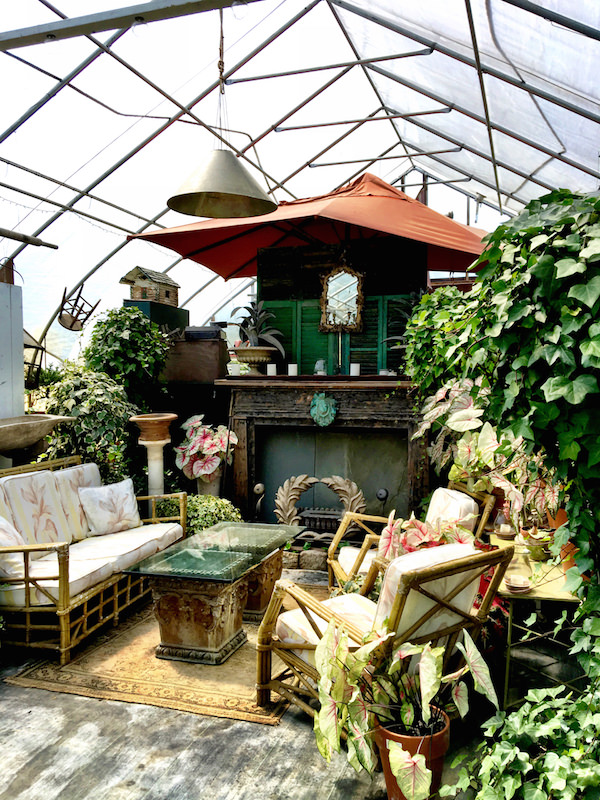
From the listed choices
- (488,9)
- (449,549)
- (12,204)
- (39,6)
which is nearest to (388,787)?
(449,549)

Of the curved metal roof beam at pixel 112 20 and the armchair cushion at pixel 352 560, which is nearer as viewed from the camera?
the curved metal roof beam at pixel 112 20

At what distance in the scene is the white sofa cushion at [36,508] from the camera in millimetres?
3906

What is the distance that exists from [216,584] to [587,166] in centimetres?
587

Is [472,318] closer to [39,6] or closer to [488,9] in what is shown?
[488,9]

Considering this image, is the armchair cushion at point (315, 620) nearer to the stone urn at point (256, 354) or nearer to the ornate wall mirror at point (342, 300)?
the stone urn at point (256, 354)

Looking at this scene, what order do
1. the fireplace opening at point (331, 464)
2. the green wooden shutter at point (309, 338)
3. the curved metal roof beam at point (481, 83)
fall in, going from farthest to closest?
the green wooden shutter at point (309, 338) → the fireplace opening at point (331, 464) → the curved metal roof beam at point (481, 83)

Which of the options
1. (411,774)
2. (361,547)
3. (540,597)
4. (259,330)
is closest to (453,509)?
(361,547)

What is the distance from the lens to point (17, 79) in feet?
20.7

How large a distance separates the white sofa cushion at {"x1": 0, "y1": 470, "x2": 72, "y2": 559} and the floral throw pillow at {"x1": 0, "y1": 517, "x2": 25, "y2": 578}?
25 centimetres

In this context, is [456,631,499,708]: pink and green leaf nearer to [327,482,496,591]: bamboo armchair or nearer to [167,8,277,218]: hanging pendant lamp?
[327,482,496,591]: bamboo armchair

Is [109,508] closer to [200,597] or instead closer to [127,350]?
[200,597]

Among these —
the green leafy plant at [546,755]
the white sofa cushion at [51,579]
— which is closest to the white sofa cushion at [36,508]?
the white sofa cushion at [51,579]

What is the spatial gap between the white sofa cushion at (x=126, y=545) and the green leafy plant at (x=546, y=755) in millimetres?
2675

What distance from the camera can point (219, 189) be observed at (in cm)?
288
